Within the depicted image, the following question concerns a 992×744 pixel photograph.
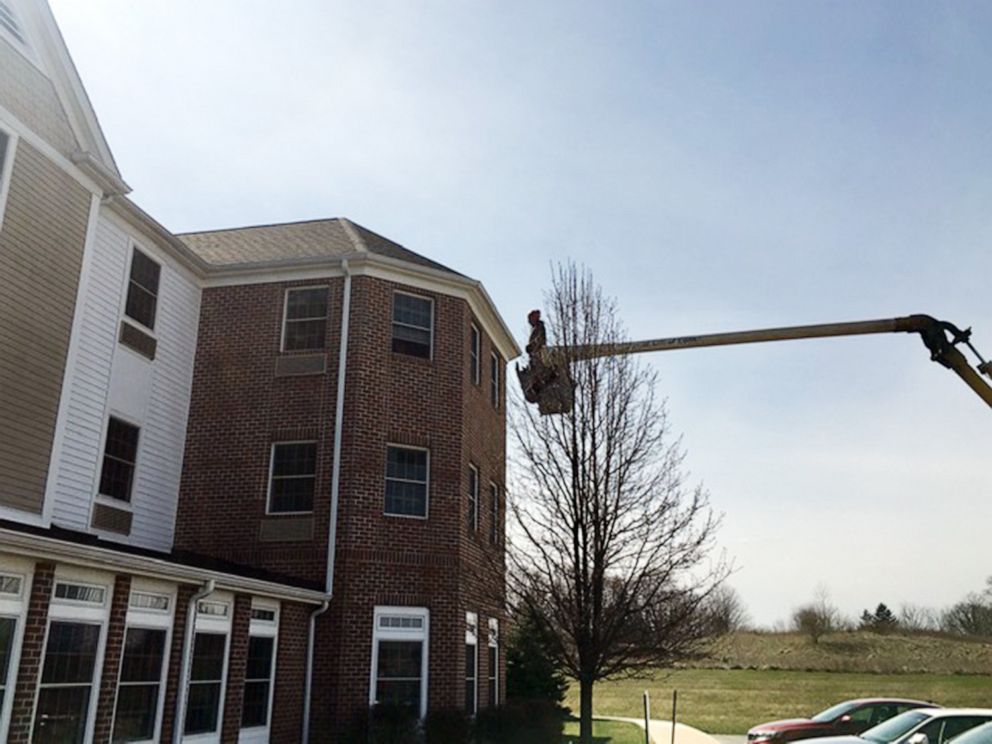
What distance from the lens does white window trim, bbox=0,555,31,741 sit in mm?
9344

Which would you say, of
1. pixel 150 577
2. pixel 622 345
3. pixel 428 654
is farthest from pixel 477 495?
pixel 150 577

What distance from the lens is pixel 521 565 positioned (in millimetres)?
13766

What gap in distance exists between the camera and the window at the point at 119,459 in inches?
582

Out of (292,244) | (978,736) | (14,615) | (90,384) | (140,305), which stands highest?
(292,244)

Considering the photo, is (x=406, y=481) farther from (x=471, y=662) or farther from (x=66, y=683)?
(x=66, y=683)

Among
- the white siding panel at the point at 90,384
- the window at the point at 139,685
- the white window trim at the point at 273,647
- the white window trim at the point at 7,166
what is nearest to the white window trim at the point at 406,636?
the white window trim at the point at 273,647

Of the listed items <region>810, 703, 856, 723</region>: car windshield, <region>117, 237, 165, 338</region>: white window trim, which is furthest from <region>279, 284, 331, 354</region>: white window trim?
<region>810, 703, 856, 723</region>: car windshield

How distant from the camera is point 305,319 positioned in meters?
17.8

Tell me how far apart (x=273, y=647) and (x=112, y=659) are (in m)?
3.92

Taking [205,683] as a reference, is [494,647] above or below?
above

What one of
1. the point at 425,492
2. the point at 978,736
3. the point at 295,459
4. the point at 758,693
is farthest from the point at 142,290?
the point at 758,693

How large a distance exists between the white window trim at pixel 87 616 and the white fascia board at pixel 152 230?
23.0 ft

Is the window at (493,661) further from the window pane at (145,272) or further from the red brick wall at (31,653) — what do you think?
the red brick wall at (31,653)

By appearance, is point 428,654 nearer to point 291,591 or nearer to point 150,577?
point 291,591
